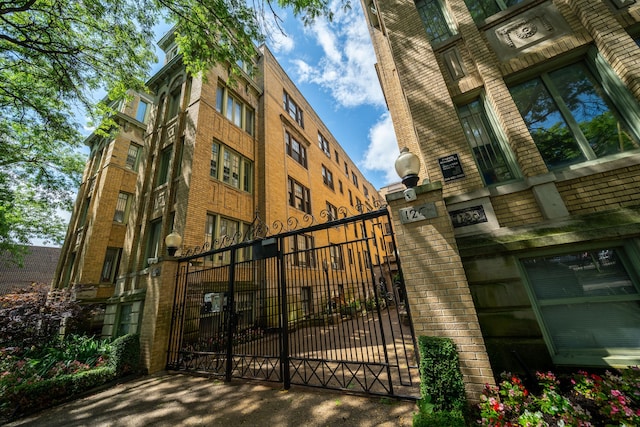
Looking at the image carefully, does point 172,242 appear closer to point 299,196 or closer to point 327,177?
point 299,196

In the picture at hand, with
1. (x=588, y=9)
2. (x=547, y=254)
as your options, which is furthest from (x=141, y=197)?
(x=588, y=9)

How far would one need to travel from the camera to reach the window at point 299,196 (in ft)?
52.1

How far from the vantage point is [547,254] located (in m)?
3.62

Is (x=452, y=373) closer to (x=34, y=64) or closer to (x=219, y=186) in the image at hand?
(x=219, y=186)

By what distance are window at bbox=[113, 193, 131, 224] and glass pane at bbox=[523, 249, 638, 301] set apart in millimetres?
19773

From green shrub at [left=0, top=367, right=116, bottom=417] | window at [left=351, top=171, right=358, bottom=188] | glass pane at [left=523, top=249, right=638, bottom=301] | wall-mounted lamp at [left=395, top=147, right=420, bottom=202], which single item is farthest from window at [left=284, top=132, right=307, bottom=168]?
glass pane at [left=523, top=249, right=638, bottom=301]

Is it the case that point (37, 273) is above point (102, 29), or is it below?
below

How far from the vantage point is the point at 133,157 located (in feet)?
55.0

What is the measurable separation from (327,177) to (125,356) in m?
18.3

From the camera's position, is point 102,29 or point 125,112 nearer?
point 102,29

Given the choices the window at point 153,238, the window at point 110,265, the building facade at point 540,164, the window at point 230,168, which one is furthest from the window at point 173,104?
the building facade at point 540,164

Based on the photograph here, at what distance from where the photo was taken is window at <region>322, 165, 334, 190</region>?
70.5 ft

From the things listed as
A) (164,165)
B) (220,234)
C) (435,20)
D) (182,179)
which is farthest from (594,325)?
(164,165)

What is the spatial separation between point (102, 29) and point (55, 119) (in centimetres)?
453
